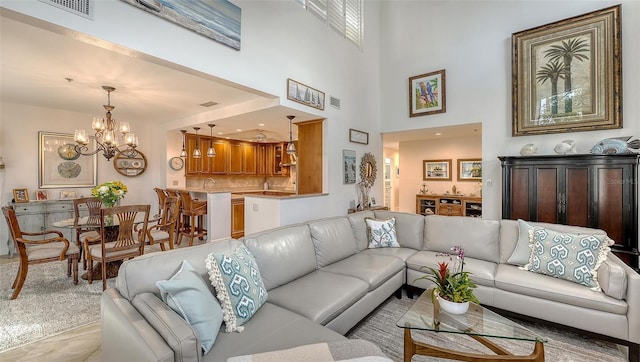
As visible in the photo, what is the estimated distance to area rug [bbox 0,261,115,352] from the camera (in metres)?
2.34

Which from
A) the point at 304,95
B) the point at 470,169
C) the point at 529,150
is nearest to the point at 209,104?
the point at 304,95

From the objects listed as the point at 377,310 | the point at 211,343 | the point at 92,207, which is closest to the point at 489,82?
the point at 377,310

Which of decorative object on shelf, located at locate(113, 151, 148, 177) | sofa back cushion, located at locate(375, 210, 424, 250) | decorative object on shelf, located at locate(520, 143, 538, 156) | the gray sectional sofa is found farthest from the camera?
decorative object on shelf, located at locate(113, 151, 148, 177)

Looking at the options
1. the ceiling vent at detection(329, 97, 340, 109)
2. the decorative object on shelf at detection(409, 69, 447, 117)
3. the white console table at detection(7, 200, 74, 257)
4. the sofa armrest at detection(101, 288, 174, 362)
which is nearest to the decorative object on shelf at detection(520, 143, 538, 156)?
the decorative object on shelf at detection(409, 69, 447, 117)

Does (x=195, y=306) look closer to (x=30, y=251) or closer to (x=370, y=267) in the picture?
(x=370, y=267)

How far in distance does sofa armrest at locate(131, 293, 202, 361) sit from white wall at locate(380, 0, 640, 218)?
202 inches

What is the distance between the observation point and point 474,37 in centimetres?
504

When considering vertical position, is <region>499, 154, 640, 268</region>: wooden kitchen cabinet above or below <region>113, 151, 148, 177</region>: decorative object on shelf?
below

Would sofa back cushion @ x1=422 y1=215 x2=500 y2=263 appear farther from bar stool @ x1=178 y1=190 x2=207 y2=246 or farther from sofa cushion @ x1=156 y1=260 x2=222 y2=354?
bar stool @ x1=178 y1=190 x2=207 y2=246

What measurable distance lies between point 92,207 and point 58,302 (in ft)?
4.63

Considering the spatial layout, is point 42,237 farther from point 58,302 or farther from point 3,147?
point 58,302

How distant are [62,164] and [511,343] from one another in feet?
24.5

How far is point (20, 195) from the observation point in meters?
4.80

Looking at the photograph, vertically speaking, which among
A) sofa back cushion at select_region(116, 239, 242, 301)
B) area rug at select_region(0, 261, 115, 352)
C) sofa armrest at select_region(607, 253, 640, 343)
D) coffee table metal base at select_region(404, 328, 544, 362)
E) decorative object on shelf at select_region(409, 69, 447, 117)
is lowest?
area rug at select_region(0, 261, 115, 352)
